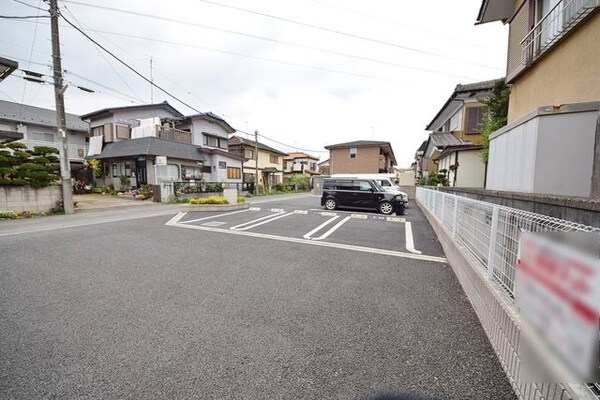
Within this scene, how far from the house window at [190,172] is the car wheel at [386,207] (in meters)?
14.6

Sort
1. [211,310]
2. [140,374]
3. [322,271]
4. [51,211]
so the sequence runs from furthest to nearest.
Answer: [51,211] → [322,271] → [211,310] → [140,374]

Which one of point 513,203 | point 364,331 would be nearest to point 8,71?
point 364,331

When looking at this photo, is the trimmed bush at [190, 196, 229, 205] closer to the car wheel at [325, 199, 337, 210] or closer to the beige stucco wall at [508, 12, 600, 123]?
the car wheel at [325, 199, 337, 210]

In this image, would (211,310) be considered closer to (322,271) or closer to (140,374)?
(140,374)

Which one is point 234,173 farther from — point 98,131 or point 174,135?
point 98,131

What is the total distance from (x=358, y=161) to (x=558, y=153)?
83.0 ft

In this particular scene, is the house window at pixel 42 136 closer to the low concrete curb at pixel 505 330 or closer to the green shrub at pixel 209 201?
the green shrub at pixel 209 201

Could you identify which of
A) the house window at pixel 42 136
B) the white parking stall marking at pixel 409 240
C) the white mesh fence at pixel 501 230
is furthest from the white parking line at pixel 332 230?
the house window at pixel 42 136

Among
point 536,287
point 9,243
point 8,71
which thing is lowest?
point 9,243

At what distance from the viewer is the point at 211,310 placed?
2768 millimetres

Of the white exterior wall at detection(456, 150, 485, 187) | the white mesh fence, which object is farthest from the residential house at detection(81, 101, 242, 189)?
the white exterior wall at detection(456, 150, 485, 187)

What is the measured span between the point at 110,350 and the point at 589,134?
608 cm

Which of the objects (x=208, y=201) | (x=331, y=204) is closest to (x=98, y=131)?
(x=208, y=201)

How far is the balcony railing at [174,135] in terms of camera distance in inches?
760
